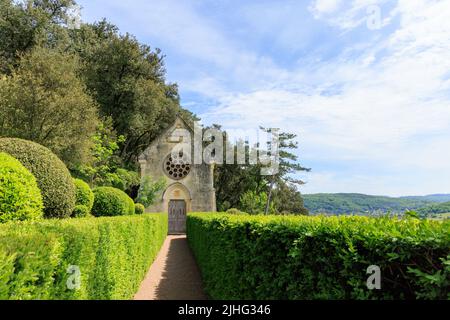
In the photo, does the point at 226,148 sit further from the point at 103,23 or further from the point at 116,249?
the point at 116,249

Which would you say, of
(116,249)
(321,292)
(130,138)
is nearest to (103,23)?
(130,138)

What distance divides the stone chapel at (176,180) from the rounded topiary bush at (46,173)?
20917mm

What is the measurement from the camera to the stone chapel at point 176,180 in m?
30.8

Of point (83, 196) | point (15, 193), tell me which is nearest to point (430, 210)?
point (15, 193)

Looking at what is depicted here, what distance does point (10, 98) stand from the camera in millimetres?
19031

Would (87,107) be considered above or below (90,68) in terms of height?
below

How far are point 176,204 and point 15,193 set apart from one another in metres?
24.3

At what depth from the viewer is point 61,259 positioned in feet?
11.8

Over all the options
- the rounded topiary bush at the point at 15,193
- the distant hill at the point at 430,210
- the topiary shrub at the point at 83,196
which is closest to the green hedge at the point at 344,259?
the distant hill at the point at 430,210

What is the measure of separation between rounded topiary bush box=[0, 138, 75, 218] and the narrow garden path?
327 cm

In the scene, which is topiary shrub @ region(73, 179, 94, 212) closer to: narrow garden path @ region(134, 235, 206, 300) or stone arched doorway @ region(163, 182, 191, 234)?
narrow garden path @ region(134, 235, 206, 300)

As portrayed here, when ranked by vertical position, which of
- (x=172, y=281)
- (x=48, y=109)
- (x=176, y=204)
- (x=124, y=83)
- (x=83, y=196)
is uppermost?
(x=124, y=83)

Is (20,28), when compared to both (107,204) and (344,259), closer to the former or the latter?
(107,204)

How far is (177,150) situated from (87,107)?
35.1 ft
